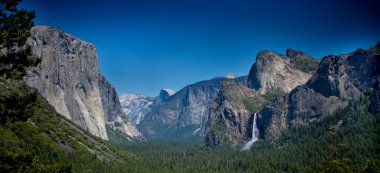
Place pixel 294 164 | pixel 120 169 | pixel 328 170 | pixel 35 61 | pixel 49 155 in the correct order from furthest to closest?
pixel 294 164, pixel 120 169, pixel 49 155, pixel 328 170, pixel 35 61

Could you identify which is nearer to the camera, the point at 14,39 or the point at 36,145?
the point at 14,39

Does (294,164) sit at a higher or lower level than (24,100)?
lower

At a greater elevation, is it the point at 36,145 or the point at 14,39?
the point at 14,39

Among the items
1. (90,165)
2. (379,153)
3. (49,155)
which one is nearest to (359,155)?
(379,153)

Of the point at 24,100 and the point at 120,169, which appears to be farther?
the point at 120,169

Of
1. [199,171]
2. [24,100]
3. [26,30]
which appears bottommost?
[199,171]

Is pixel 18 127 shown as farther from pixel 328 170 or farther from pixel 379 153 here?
pixel 379 153

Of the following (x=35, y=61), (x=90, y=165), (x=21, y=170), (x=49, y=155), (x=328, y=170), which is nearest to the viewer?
(x=21, y=170)

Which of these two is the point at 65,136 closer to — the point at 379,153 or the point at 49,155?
the point at 49,155
